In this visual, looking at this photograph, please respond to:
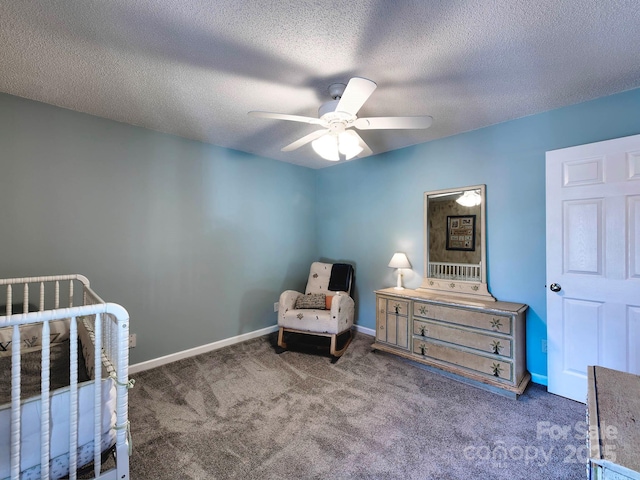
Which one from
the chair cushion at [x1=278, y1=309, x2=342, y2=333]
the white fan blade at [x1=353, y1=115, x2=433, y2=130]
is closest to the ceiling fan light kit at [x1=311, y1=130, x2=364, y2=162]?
the white fan blade at [x1=353, y1=115, x2=433, y2=130]

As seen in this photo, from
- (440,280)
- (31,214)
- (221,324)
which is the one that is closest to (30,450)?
(31,214)

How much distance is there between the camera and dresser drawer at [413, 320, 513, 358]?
2.20 m

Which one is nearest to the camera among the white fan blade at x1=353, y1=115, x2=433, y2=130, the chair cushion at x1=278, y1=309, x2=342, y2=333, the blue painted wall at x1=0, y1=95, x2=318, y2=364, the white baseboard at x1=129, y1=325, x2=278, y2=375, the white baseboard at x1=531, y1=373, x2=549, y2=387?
the white fan blade at x1=353, y1=115, x2=433, y2=130

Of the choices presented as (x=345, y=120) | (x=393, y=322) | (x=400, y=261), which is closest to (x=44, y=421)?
(x=345, y=120)

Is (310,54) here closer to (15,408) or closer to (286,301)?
(15,408)

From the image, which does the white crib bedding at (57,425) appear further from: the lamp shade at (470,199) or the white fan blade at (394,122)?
the lamp shade at (470,199)

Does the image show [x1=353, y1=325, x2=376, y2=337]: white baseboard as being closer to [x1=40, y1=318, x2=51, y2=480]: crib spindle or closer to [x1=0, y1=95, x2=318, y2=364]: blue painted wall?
[x1=0, y1=95, x2=318, y2=364]: blue painted wall

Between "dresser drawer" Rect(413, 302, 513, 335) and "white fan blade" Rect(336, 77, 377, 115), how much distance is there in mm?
1854

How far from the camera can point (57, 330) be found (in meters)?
1.78

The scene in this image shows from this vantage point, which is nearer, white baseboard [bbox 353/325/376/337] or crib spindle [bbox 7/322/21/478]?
crib spindle [bbox 7/322/21/478]

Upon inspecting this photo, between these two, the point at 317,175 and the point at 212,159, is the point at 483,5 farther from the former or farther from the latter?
the point at 317,175

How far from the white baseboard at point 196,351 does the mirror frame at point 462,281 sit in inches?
79.6

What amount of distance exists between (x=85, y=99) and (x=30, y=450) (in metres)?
2.30

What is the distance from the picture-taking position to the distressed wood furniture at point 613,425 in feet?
2.39
